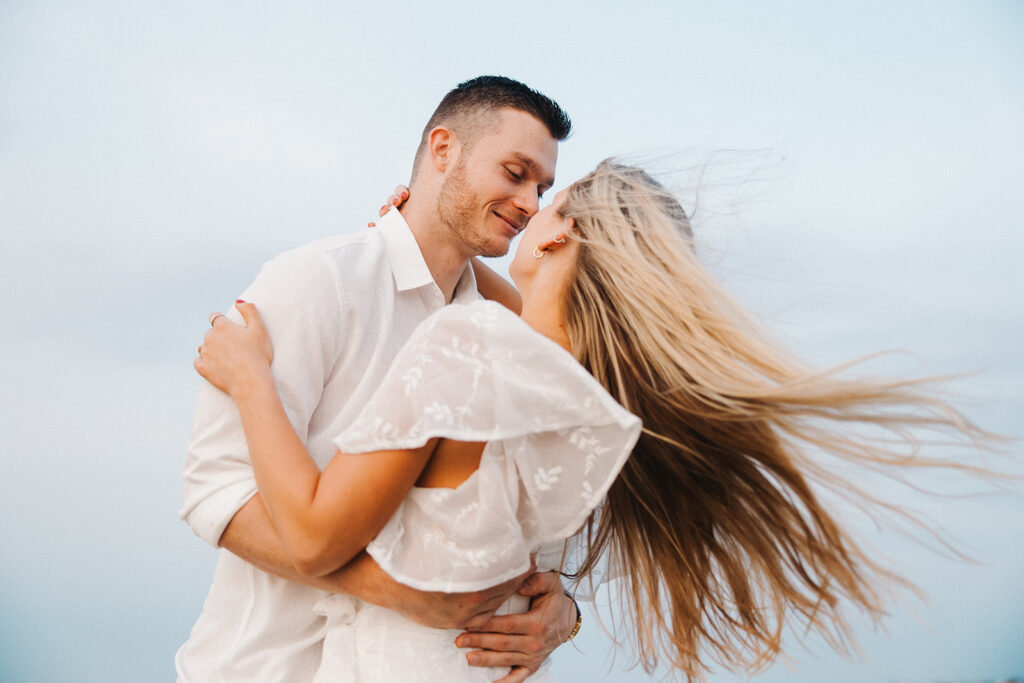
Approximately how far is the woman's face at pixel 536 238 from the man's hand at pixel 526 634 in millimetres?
856

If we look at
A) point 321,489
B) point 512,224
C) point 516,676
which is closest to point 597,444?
point 321,489

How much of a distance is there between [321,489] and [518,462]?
44 centimetres

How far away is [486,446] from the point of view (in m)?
1.91

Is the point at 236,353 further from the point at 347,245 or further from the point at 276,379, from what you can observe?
the point at 347,245

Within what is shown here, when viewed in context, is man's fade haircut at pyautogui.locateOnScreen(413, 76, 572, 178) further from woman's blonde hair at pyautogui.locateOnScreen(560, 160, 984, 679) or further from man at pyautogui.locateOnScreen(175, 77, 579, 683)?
woman's blonde hair at pyautogui.locateOnScreen(560, 160, 984, 679)

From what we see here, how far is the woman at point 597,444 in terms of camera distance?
180 centimetres

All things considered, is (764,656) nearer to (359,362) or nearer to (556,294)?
(556,294)

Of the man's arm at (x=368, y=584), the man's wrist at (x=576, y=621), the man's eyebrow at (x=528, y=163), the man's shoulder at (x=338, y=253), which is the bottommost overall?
the man's wrist at (x=576, y=621)

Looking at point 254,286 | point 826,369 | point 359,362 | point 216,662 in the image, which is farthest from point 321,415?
point 826,369

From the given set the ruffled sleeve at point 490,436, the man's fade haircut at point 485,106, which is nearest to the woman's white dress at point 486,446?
the ruffled sleeve at point 490,436

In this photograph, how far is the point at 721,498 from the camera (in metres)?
2.18

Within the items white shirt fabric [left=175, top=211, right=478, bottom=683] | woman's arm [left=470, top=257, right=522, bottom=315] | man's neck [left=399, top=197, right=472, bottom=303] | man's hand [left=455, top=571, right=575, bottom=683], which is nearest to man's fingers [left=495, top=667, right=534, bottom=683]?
man's hand [left=455, top=571, right=575, bottom=683]

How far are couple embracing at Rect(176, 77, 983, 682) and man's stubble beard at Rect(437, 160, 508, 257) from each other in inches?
22.1

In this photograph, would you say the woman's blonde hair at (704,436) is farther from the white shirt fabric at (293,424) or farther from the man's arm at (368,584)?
the white shirt fabric at (293,424)
